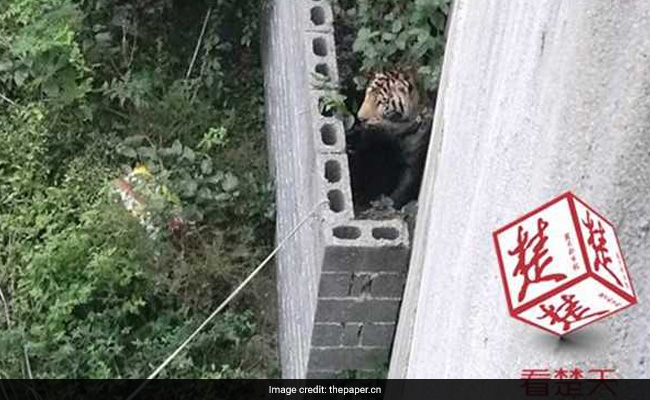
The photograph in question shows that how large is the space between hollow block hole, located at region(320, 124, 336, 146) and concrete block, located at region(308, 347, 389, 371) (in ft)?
2.40

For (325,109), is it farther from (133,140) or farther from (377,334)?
(133,140)

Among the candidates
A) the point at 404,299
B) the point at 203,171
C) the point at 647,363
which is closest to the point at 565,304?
the point at 647,363

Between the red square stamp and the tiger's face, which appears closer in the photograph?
the red square stamp

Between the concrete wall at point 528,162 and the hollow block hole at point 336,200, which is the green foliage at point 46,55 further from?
the concrete wall at point 528,162

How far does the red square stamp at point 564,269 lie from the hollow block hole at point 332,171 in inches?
72.9

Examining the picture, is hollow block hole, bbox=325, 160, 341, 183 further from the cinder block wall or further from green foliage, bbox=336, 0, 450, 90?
green foliage, bbox=336, 0, 450, 90

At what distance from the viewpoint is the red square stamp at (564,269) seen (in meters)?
1.40

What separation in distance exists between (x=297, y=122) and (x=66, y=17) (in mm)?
1571

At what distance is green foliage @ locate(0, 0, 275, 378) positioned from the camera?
13.2ft

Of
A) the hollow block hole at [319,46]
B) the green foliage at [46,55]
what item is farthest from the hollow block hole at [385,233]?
the green foliage at [46,55]

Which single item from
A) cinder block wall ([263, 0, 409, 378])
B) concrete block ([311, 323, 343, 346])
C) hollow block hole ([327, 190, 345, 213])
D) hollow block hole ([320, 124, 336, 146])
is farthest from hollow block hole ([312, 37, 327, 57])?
concrete block ([311, 323, 343, 346])

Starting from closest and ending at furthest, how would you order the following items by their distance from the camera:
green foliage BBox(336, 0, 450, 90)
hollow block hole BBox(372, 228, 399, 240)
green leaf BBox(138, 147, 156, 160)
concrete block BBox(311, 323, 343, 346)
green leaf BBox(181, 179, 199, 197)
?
hollow block hole BBox(372, 228, 399, 240) → concrete block BBox(311, 323, 343, 346) → green foliage BBox(336, 0, 450, 90) → green leaf BBox(181, 179, 199, 197) → green leaf BBox(138, 147, 156, 160)

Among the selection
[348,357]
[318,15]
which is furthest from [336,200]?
[318,15]

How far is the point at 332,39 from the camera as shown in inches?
151
